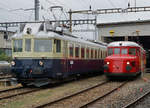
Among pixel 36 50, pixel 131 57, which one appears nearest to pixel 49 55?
pixel 36 50

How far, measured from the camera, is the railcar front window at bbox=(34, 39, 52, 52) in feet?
46.8

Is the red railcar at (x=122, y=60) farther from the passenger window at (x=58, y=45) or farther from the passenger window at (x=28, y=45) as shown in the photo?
the passenger window at (x=28, y=45)

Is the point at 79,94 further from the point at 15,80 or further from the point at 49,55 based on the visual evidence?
the point at 15,80

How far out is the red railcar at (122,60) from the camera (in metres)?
17.9

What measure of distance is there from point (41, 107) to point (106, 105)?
2295 mm

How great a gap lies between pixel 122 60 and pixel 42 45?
5860 mm

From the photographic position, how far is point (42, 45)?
14.4m

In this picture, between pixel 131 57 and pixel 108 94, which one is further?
pixel 131 57

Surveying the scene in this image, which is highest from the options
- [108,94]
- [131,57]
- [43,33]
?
[43,33]

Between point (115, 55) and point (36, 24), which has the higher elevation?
point (36, 24)

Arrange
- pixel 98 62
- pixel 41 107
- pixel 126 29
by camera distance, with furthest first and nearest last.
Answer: pixel 126 29 < pixel 98 62 < pixel 41 107

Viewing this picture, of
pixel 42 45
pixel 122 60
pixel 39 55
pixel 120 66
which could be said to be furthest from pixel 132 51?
pixel 39 55

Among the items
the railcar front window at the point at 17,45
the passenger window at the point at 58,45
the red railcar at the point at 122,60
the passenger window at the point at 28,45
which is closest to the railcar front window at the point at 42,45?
the passenger window at the point at 28,45

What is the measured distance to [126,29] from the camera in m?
36.7
